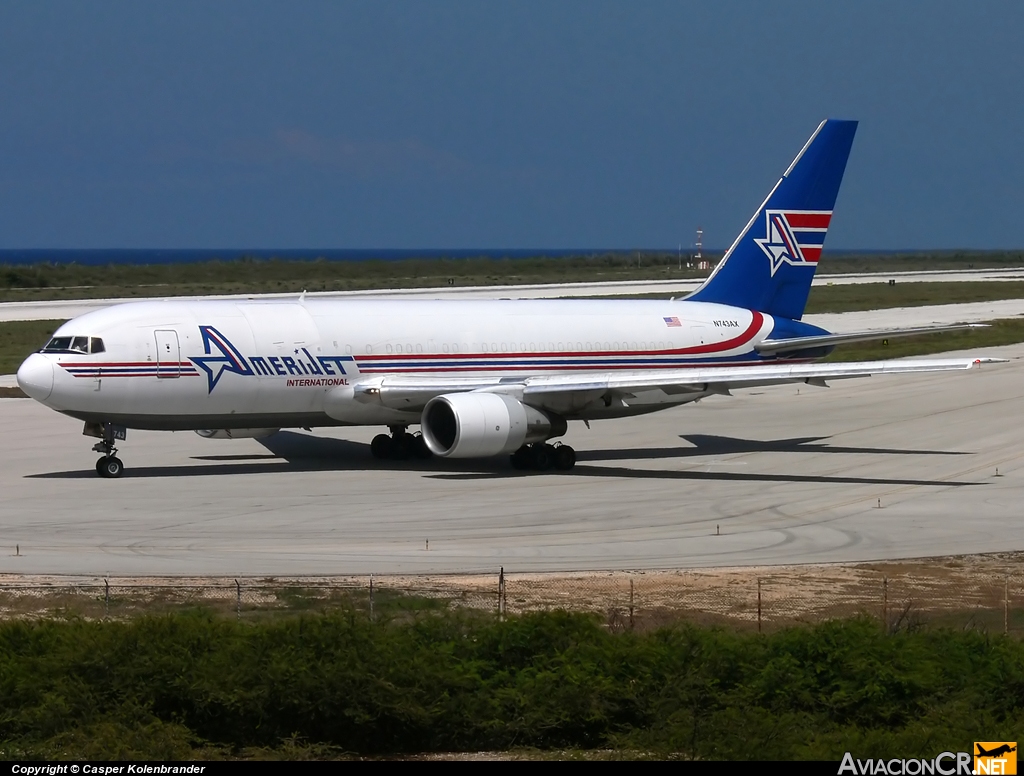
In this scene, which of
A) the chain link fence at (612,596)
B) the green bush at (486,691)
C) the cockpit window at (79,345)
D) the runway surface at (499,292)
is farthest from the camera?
the runway surface at (499,292)

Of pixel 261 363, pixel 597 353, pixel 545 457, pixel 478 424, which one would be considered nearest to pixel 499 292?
pixel 597 353

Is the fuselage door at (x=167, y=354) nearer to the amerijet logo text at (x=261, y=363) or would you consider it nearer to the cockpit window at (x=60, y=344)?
the amerijet logo text at (x=261, y=363)

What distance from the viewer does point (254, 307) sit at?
3616cm

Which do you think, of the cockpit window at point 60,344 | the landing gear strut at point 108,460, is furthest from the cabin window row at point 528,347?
the cockpit window at point 60,344

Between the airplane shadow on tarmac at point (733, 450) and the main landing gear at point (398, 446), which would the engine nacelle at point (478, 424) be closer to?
the main landing gear at point (398, 446)

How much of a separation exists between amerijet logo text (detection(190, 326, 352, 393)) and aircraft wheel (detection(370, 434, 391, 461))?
2.90m

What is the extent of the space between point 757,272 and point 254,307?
49.9 ft

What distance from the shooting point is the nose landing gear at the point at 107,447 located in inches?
1352

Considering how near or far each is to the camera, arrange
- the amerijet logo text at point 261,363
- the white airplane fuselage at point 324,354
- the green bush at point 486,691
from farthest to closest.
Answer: the amerijet logo text at point 261,363, the white airplane fuselage at point 324,354, the green bush at point 486,691

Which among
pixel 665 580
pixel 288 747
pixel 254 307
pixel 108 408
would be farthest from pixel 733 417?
pixel 288 747
